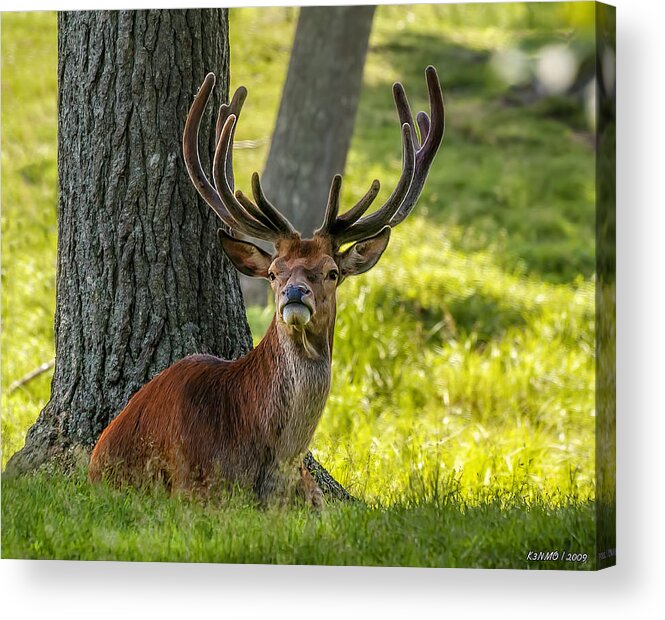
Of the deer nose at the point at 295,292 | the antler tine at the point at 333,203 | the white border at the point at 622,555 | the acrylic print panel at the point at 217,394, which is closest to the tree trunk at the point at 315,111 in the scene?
the acrylic print panel at the point at 217,394

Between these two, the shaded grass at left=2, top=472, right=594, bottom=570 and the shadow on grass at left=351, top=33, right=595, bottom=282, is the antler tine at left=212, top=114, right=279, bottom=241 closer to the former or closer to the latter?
the shaded grass at left=2, top=472, right=594, bottom=570

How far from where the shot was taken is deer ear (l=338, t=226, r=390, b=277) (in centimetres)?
478

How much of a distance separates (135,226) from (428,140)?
119cm

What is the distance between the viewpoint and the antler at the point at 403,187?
476 centimetres

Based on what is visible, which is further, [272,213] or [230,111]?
[230,111]

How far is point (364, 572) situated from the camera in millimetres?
4895

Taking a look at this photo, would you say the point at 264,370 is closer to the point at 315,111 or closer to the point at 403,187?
the point at 403,187

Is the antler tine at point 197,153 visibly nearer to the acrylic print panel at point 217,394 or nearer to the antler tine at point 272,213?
the acrylic print panel at point 217,394

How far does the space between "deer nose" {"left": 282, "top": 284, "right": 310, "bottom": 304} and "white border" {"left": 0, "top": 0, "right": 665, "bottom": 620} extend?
1.08 metres

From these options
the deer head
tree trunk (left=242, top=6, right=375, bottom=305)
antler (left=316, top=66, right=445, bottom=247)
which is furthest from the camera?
tree trunk (left=242, top=6, right=375, bottom=305)

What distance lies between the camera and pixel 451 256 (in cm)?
852

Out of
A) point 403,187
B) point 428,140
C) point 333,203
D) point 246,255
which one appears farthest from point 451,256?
point 333,203

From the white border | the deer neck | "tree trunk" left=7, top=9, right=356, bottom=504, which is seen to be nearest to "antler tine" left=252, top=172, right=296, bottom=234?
the deer neck

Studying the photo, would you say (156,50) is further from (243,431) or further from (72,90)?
(243,431)
